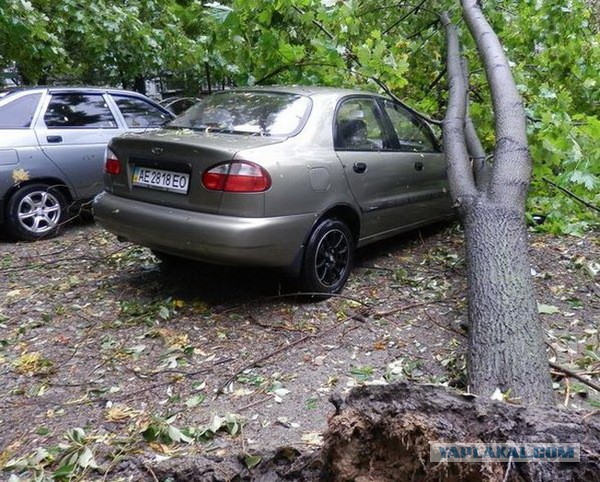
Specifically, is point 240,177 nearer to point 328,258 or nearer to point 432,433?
point 328,258

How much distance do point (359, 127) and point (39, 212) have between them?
3.71 m

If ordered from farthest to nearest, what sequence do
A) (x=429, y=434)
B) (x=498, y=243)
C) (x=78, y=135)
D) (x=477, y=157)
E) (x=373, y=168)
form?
(x=78, y=135) < (x=477, y=157) < (x=373, y=168) < (x=498, y=243) < (x=429, y=434)

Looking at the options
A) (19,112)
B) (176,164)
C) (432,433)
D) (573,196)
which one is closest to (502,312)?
(432,433)

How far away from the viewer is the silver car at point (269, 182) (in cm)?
369

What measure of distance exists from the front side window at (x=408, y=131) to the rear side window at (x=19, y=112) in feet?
12.6

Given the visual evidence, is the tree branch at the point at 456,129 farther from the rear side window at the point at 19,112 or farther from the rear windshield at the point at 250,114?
the rear side window at the point at 19,112

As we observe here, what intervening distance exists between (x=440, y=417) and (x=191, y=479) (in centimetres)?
96

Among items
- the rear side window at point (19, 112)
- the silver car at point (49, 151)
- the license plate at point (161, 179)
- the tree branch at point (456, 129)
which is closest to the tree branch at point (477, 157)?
the tree branch at point (456, 129)

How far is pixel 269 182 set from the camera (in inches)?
146

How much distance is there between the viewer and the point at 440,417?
1769 mm

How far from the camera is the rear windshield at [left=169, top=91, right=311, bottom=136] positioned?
4180 mm

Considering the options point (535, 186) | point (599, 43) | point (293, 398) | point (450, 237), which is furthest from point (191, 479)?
point (599, 43)

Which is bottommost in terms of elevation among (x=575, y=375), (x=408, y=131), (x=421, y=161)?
(x=575, y=375)

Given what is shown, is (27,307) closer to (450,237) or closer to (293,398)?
(293,398)
